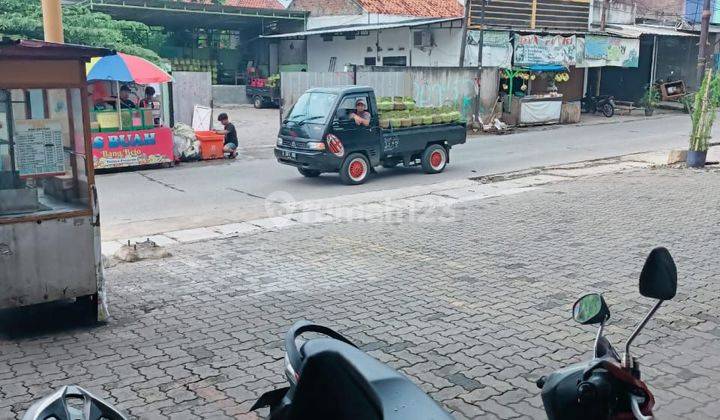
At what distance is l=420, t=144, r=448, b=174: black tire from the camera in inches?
603

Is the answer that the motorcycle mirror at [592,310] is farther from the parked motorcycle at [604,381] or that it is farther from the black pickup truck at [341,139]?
the black pickup truck at [341,139]

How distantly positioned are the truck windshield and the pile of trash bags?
11.4 feet

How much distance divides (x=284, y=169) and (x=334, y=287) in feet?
29.8

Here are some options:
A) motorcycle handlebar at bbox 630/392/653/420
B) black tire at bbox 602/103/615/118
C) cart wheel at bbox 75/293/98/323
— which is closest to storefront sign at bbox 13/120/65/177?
cart wheel at bbox 75/293/98/323

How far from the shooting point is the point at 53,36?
7.41m

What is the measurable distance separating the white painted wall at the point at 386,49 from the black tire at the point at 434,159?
11.9 m

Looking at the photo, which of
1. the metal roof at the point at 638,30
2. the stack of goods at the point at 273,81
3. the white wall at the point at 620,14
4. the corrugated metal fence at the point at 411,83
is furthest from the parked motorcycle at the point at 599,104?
the stack of goods at the point at 273,81

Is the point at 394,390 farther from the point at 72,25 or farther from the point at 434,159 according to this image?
the point at 72,25

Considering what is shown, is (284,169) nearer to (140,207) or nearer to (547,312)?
(140,207)

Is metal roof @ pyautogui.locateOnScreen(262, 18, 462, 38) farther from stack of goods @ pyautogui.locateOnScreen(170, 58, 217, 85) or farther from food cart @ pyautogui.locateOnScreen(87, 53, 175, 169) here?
food cart @ pyautogui.locateOnScreen(87, 53, 175, 169)

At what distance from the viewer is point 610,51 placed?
2934 cm

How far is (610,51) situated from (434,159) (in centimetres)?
1741

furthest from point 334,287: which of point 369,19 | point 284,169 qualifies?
point 369,19

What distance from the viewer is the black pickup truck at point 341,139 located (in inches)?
545
